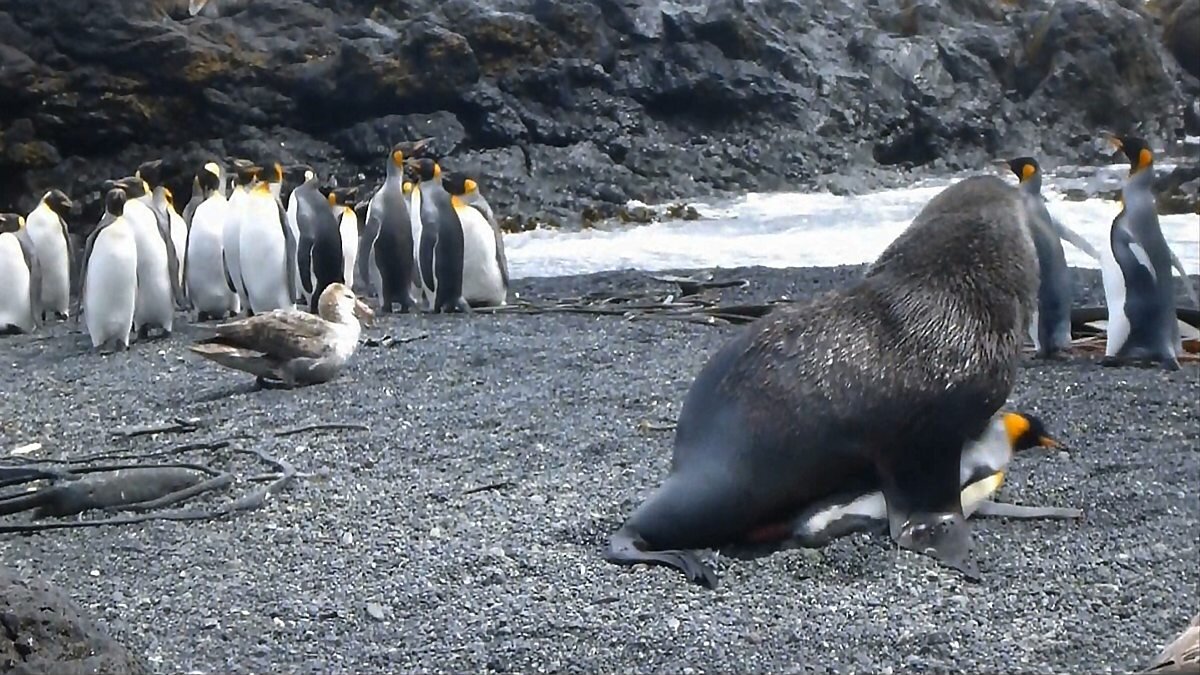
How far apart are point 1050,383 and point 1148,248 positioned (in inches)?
26.7

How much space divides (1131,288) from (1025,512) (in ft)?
5.35

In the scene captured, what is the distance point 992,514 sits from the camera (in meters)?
1.89

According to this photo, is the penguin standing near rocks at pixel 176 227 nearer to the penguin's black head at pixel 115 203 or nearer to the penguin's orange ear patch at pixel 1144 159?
the penguin's black head at pixel 115 203

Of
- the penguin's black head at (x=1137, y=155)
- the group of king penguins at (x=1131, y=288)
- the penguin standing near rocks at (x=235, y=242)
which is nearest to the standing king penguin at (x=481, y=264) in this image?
the penguin standing near rocks at (x=235, y=242)

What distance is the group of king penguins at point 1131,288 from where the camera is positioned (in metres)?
3.21

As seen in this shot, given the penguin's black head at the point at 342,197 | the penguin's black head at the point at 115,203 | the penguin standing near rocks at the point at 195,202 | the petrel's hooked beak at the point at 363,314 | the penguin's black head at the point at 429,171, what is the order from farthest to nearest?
the penguin's black head at the point at 342,197
the penguin standing near rocks at the point at 195,202
the penguin's black head at the point at 429,171
the penguin's black head at the point at 115,203
the petrel's hooked beak at the point at 363,314

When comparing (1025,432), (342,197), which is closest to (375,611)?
(1025,432)

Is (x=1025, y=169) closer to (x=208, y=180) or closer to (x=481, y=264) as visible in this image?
(x=481, y=264)

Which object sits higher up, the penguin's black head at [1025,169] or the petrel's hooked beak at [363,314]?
the penguin's black head at [1025,169]

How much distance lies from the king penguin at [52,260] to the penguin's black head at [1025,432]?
398 centimetres

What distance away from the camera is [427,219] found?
195 inches

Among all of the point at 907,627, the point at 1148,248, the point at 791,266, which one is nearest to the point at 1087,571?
the point at 907,627

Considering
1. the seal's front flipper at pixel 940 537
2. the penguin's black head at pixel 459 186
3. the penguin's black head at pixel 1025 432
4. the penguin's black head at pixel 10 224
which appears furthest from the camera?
the penguin's black head at pixel 459 186

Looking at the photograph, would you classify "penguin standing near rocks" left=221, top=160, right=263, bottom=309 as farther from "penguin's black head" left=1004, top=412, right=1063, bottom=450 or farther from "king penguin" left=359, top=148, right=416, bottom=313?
"penguin's black head" left=1004, top=412, right=1063, bottom=450
